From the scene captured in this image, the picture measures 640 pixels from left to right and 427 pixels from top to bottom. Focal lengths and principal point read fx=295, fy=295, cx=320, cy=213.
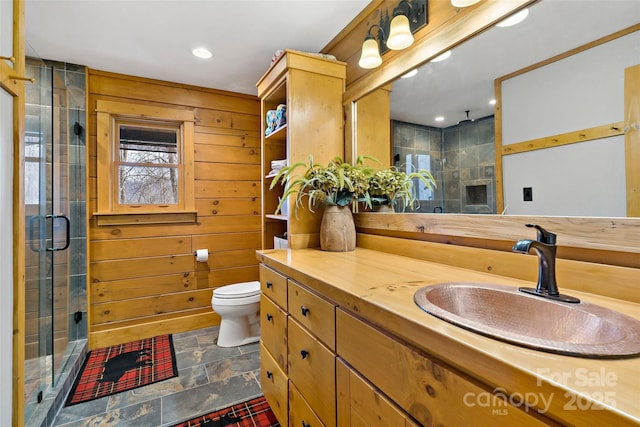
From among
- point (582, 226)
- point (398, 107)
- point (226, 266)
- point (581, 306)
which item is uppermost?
point (398, 107)

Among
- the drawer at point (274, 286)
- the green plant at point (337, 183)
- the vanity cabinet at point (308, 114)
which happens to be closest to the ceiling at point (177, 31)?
the vanity cabinet at point (308, 114)

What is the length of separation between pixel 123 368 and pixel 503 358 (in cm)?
255

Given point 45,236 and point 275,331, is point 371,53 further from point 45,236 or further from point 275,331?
point 45,236

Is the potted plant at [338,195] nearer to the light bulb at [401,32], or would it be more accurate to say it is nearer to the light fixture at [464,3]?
the light bulb at [401,32]

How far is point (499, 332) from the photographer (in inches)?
22.1

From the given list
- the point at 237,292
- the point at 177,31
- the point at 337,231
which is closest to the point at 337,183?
the point at 337,231

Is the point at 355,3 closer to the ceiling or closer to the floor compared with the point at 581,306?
closer to the ceiling

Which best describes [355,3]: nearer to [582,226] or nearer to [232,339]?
[582,226]

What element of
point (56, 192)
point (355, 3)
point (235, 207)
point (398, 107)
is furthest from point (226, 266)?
point (355, 3)

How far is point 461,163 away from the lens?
127 cm

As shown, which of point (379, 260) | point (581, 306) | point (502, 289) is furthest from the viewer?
point (379, 260)

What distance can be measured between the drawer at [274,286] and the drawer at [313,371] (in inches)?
4.6

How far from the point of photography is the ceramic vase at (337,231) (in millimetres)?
1630

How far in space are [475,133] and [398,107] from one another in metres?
0.51
